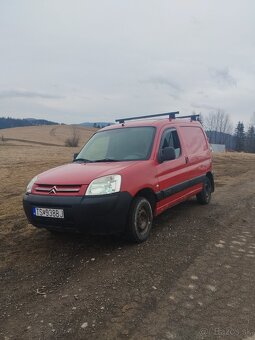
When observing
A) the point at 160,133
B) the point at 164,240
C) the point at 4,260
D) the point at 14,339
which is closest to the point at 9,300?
the point at 14,339

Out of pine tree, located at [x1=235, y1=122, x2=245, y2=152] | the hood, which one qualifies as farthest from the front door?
pine tree, located at [x1=235, y1=122, x2=245, y2=152]

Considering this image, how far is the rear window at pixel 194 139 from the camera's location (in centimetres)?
757

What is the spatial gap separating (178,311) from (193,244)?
204 cm

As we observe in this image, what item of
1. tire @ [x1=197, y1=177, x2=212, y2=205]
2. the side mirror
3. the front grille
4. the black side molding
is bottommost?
tire @ [x1=197, y1=177, x2=212, y2=205]

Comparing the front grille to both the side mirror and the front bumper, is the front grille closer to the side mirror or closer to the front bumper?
the front bumper

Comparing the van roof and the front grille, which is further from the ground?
the van roof

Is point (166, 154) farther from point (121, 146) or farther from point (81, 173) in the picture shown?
point (81, 173)

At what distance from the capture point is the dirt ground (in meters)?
3.41

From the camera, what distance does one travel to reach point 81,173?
5477 mm

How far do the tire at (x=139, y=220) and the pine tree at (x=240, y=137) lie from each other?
85.2 metres

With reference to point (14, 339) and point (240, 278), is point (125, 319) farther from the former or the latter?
point (240, 278)

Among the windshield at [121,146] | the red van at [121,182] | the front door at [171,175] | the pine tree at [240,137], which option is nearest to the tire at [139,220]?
the red van at [121,182]

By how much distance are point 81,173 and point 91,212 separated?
756 millimetres

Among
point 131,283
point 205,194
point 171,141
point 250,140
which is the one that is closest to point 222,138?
point 250,140
